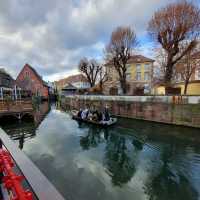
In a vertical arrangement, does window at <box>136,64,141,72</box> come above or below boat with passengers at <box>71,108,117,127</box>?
above

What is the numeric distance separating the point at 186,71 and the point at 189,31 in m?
4.33

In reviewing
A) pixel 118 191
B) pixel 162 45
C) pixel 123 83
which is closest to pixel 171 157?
pixel 118 191

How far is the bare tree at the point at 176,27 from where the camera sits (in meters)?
14.0

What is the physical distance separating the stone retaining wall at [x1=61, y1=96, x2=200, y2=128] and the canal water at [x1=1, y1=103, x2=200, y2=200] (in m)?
1.15

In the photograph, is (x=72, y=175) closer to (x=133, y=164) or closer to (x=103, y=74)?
(x=133, y=164)

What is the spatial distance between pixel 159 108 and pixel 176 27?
7.57m

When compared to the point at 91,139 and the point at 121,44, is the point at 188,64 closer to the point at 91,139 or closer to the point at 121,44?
the point at 121,44

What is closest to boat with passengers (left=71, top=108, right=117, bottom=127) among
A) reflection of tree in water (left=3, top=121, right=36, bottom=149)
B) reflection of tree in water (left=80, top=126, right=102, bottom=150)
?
reflection of tree in water (left=80, top=126, right=102, bottom=150)

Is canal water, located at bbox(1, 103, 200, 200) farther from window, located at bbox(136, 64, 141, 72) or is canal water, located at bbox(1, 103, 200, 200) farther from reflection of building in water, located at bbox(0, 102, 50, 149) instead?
window, located at bbox(136, 64, 141, 72)

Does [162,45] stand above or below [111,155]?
above

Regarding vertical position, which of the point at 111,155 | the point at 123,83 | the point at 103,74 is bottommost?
the point at 111,155

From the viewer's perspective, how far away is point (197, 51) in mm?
15641

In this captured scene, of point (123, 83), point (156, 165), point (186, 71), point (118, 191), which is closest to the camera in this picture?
point (118, 191)

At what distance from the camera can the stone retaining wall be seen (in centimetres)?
1201
